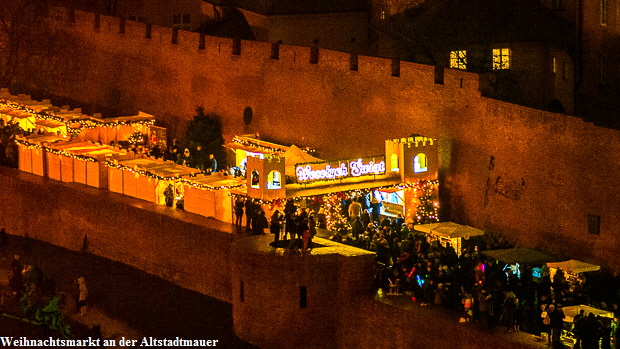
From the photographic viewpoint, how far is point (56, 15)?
47.6 meters

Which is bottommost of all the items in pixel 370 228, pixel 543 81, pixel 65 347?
pixel 65 347

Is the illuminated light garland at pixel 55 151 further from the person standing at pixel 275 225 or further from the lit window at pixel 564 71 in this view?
the lit window at pixel 564 71

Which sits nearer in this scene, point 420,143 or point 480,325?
point 480,325

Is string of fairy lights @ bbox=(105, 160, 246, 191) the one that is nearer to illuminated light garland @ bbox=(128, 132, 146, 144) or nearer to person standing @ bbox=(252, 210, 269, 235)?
person standing @ bbox=(252, 210, 269, 235)

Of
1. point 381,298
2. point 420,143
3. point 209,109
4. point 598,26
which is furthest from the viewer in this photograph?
point 209,109

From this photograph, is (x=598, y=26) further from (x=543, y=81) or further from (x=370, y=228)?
(x=370, y=228)

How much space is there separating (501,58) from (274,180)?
332 inches

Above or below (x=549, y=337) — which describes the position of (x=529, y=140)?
above

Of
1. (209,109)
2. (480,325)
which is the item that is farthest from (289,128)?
(480,325)

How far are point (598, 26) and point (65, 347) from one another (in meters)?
15.0

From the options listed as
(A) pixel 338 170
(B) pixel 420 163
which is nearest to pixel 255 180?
(A) pixel 338 170

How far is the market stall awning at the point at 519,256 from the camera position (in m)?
31.1

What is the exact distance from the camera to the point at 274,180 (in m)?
33.2

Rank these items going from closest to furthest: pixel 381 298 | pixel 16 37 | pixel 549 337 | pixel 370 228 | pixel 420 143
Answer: pixel 549 337 → pixel 381 298 → pixel 370 228 → pixel 420 143 → pixel 16 37
